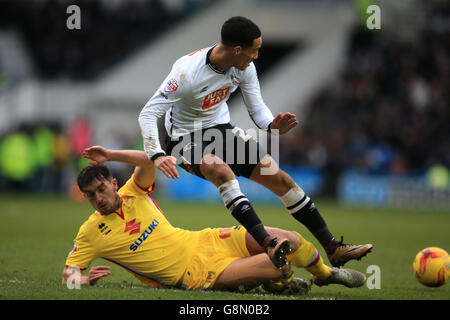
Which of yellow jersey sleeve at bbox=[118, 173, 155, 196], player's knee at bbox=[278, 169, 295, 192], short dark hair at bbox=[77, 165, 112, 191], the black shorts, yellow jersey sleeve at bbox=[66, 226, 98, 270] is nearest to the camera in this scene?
short dark hair at bbox=[77, 165, 112, 191]

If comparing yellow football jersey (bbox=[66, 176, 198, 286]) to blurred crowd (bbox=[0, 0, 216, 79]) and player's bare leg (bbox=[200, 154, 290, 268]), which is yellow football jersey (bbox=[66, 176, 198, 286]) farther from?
blurred crowd (bbox=[0, 0, 216, 79])

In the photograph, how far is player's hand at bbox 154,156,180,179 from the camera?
5621mm

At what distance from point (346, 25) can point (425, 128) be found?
6.24 m

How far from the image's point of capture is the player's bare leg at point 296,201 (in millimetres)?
6281

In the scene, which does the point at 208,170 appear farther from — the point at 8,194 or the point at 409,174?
the point at 8,194

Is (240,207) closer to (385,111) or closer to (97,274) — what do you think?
(97,274)

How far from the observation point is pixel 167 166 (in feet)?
18.6

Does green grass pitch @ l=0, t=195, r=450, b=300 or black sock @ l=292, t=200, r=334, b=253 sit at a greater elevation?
black sock @ l=292, t=200, r=334, b=253

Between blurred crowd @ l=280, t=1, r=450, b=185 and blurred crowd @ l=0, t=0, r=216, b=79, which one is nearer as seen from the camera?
blurred crowd @ l=280, t=1, r=450, b=185

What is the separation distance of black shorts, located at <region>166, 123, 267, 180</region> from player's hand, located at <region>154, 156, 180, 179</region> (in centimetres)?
51

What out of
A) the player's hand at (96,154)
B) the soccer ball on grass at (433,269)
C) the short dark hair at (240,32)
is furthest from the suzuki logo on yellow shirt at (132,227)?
the soccer ball on grass at (433,269)

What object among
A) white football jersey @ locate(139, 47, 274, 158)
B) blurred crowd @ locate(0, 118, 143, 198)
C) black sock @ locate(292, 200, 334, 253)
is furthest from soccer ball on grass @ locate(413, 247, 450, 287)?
blurred crowd @ locate(0, 118, 143, 198)

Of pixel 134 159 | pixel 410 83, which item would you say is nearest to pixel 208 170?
pixel 134 159

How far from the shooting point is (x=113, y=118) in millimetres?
24625
